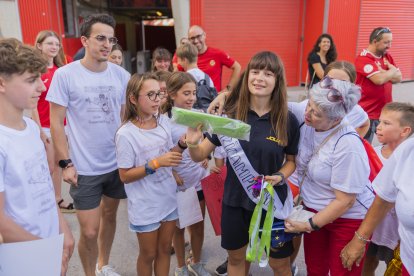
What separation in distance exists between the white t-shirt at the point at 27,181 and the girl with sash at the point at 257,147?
30.9 inches

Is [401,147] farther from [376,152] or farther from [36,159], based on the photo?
[36,159]

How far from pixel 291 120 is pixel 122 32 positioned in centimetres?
1444

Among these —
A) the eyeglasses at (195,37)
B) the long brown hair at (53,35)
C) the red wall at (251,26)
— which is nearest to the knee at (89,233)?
the long brown hair at (53,35)

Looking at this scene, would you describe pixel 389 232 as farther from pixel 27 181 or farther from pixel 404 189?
pixel 27 181

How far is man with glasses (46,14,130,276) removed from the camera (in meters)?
2.56

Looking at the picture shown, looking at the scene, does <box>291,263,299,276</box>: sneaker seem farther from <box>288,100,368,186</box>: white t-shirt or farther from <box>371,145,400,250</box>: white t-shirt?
<box>371,145,400,250</box>: white t-shirt

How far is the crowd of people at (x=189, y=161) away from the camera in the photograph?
165 cm

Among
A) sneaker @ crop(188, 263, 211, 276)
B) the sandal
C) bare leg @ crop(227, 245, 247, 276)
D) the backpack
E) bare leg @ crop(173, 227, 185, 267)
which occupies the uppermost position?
the backpack

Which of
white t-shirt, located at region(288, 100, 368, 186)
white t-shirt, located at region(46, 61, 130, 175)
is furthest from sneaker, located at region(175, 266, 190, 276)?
white t-shirt, located at region(288, 100, 368, 186)

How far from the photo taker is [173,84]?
113 inches

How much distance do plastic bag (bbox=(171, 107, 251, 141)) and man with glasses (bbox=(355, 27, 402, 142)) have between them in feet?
9.38

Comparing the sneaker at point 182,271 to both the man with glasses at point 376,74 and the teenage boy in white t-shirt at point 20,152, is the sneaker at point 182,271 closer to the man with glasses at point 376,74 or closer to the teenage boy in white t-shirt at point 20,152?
the teenage boy in white t-shirt at point 20,152

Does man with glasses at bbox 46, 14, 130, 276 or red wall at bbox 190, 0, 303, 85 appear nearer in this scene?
man with glasses at bbox 46, 14, 130, 276

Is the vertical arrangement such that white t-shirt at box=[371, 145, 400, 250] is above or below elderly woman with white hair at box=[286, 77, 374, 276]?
below
